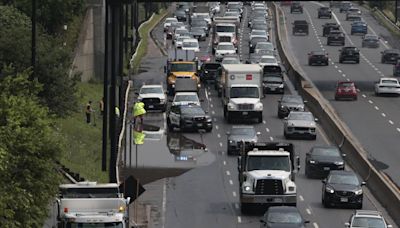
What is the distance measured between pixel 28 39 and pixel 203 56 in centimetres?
4330

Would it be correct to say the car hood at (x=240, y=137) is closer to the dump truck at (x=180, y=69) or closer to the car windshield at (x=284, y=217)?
the dump truck at (x=180, y=69)

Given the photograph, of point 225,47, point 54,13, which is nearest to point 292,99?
point 54,13

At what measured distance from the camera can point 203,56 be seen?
106688mm

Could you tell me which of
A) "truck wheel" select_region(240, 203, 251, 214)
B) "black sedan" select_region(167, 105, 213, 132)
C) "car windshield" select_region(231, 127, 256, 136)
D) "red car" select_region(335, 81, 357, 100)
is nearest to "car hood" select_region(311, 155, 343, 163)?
"car windshield" select_region(231, 127, 256, 136)

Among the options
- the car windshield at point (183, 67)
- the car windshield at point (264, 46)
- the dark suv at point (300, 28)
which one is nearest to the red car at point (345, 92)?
the car windshield at point (183, 67)

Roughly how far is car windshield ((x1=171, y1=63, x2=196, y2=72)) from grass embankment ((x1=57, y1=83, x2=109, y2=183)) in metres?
6.79

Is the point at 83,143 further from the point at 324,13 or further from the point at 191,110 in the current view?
the point at 324,13

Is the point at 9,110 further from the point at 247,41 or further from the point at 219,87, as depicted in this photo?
the point at 247,41

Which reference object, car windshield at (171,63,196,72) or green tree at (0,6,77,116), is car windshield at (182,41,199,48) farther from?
green tree at (0,6,77,116)

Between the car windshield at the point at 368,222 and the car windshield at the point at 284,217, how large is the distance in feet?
5.30

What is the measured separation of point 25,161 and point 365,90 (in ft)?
180

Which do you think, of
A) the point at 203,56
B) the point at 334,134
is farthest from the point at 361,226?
the point at 203,56

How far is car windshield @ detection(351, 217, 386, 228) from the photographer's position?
133 feet

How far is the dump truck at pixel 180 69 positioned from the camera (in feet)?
273
